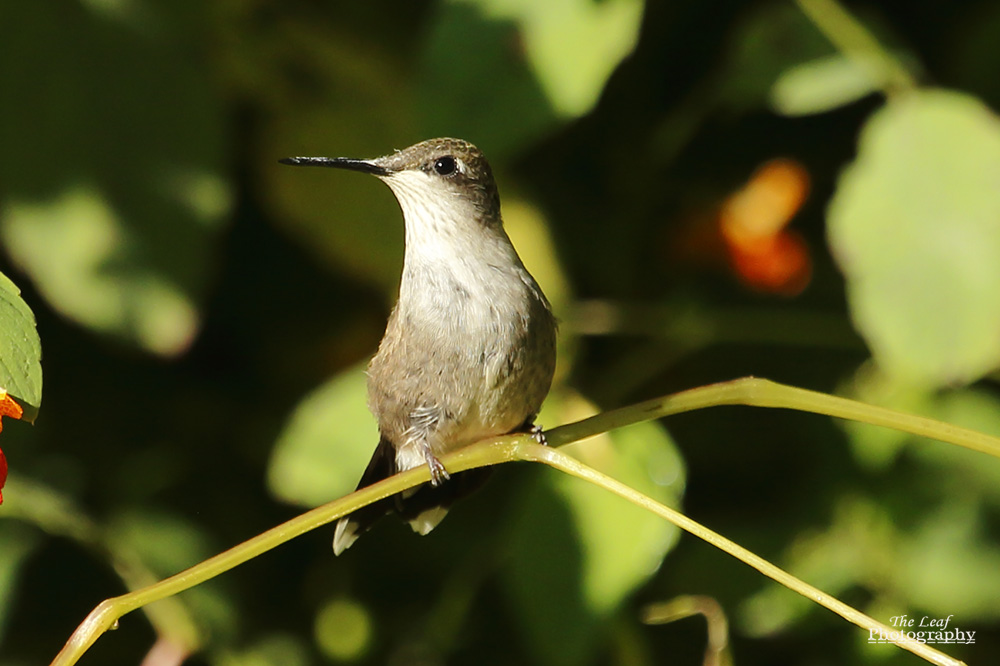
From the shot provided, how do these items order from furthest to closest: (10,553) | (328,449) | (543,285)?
1. (543,285)
2. (328,449)
3. (10,553)

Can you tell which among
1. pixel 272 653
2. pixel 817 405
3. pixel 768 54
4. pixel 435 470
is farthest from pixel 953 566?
pixel 272 653

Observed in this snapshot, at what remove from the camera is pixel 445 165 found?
2.31 meters

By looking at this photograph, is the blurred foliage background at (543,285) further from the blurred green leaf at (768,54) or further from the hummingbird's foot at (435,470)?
the hummingbird's foot at (435,470)

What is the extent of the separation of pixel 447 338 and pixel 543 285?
779mm

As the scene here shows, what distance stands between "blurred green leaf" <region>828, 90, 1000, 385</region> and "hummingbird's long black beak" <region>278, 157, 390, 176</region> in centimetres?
96

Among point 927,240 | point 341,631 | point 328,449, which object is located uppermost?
point 927,240

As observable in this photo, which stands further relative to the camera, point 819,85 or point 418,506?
point 819,85

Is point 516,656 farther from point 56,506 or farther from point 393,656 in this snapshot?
point 56,506

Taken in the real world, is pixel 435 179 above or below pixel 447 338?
above

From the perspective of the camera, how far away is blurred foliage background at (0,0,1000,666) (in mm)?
2301

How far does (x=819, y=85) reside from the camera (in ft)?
8.62

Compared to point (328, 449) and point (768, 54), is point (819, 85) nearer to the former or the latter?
point (768, 54)

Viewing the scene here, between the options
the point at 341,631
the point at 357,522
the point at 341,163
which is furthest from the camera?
the point at 341,631

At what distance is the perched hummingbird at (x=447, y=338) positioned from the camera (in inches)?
80.7
